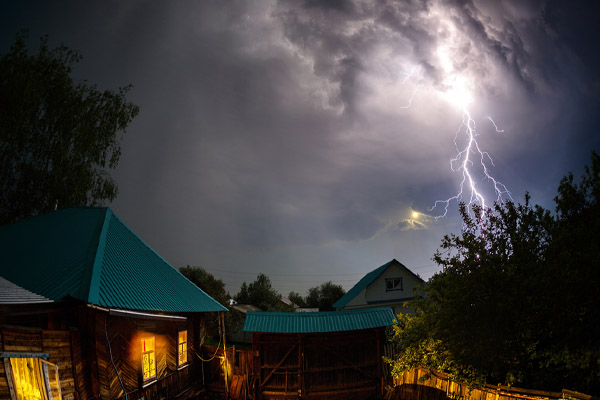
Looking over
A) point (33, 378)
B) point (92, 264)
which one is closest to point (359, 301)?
point (92, 264)

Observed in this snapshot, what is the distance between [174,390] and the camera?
1261 cm

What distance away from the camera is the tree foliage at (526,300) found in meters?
7.39

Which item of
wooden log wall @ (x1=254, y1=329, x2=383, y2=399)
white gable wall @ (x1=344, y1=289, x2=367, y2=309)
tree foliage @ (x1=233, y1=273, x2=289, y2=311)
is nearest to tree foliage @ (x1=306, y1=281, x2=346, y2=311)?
tree foliage @ (x1=233, y1=273, x2=289, y2=311)

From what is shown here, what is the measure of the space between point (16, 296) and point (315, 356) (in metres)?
10.8

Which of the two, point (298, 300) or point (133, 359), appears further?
point (298, 300)

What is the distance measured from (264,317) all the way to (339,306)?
18.2 m

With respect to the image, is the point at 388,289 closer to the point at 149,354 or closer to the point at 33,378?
the point at 149,354

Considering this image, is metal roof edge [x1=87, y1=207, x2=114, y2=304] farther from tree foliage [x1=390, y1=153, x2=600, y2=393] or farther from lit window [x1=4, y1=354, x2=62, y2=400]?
tree foliage [x1=390, y1=153, x2=600, y2=393]

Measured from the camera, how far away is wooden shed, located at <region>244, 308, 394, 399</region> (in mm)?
13484

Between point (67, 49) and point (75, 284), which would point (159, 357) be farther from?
point (67, 49)

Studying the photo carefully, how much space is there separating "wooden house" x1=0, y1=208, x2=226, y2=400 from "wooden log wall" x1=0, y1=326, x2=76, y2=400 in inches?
0.9

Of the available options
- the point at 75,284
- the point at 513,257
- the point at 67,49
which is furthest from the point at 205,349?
the point at 67,49

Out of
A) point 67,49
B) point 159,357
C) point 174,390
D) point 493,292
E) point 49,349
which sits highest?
point 67,49

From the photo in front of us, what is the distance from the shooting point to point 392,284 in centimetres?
2853
